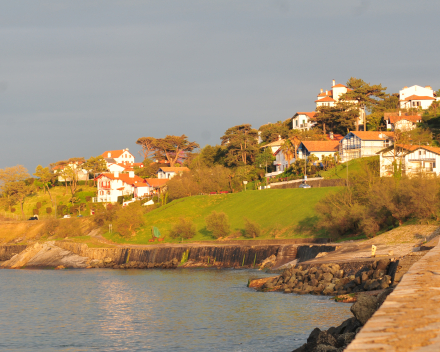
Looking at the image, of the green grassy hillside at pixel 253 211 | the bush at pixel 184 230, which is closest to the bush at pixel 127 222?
the green grassy hillside at pixel 253 211

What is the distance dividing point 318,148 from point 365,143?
9.10m

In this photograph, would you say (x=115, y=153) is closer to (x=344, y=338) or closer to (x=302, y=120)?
(x=302, y=120)

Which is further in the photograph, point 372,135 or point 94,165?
point 94,165

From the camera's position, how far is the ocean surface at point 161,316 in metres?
23.2

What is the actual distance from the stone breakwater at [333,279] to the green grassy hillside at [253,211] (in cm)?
2410

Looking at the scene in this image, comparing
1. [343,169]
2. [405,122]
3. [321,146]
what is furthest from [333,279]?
[405,122]

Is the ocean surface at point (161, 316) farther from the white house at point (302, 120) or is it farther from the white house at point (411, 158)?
the white house at point (302, 120)

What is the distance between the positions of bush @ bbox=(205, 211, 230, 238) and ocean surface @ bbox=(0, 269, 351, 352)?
68.2ft

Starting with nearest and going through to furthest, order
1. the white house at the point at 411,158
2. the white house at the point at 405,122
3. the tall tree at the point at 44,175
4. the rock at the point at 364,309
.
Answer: the rock at the point at 364,309 → the white house at the point at 411,158 → the white house at the point at 405,122 → the tall tree at the point at 44,175

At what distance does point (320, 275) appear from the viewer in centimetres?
3428

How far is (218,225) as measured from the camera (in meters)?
68.3

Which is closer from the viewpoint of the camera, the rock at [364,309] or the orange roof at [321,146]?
the rock at [364,309]

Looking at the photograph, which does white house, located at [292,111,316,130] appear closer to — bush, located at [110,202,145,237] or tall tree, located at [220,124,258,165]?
tall tree, located at [220,124,258,165]

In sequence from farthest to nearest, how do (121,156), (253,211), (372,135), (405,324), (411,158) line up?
(121,156), (372,135), (411,158), (253,211), (405,324)
